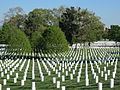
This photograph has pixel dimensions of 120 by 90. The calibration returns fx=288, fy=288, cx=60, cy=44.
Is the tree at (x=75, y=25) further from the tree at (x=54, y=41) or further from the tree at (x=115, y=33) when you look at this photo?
the tree at (x=115, y=33)

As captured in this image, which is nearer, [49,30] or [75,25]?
[49,30]

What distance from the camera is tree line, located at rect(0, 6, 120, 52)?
26.4 meters

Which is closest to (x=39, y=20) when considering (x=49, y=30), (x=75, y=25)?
(x=75, y=25)

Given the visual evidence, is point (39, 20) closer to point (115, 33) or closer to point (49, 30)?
point (115, 33)

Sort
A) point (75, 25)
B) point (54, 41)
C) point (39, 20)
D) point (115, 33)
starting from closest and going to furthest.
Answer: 1. point (54, 41)
2. point (75, 25)
3. point (39, 20)
4. point (115, 33)

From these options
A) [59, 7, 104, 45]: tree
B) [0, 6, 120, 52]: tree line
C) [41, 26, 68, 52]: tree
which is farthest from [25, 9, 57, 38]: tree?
[41, 26, 68, 52]: tree

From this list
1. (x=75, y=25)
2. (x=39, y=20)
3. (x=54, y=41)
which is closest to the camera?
(x=54, y=41)

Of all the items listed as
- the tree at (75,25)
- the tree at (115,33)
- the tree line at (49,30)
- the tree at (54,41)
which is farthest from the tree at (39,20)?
the tree at (54,41)

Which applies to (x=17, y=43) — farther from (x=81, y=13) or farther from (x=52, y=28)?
(x=81, y=13)

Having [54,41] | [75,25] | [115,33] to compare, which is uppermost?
[115,33]

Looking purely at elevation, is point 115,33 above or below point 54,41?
above

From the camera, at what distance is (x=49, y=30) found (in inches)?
1041

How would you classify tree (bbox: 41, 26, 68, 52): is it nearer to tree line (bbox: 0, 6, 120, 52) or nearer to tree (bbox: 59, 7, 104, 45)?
tree line (bbox: 0, 6, 120, 52)

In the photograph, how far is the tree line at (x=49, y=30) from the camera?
26.4 metres
